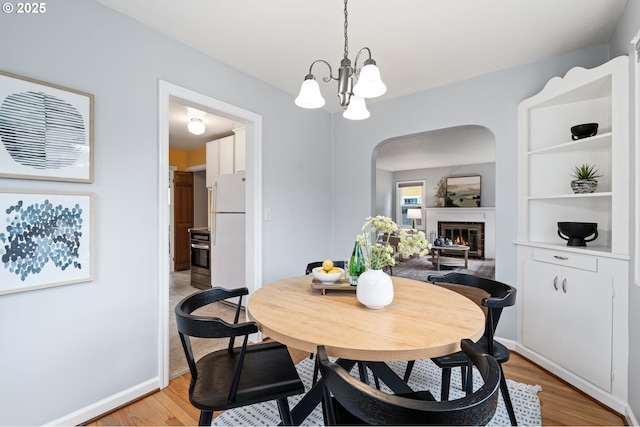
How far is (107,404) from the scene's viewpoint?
1734 mm

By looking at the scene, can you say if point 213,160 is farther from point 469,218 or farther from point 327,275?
point 469,218

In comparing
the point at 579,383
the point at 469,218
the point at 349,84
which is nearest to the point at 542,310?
the point at 579,383

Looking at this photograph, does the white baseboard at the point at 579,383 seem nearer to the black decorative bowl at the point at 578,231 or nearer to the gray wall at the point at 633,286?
the gray wall at the point at 633,286

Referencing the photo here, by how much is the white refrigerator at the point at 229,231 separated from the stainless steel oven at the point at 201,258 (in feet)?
1.75

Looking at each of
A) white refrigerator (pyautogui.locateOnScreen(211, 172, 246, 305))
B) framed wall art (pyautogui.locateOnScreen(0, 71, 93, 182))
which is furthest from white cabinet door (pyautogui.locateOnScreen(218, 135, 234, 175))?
framed wall art (pyautogui.locateOnScreen(0, 71, 93, 182))

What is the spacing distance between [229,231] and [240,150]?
1.06 m

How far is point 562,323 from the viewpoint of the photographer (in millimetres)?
2074

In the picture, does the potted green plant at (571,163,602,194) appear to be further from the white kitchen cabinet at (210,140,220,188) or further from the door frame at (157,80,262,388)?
the white kitchen cabinet at (210,140,220,188)

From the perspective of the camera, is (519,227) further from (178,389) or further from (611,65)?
(178,389)

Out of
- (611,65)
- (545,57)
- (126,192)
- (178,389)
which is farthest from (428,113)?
(178,389)

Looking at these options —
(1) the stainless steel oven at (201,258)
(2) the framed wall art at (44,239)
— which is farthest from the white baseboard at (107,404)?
(1) the stainless steel oven at (201,258)

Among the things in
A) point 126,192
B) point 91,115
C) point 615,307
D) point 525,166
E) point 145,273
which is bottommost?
point 615,307

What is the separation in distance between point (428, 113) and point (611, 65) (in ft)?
4.36

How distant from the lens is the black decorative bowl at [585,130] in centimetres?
202
